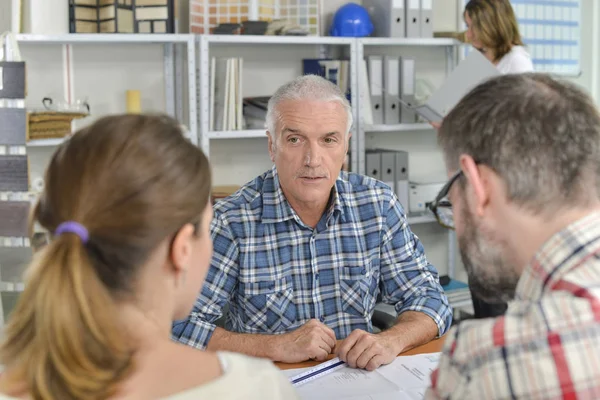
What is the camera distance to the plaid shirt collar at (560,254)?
3.04ft

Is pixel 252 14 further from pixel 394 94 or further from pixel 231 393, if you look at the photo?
pixel 231 393

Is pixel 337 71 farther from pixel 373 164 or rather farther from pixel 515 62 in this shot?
pixel 515 62

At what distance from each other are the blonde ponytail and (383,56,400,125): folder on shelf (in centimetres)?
302

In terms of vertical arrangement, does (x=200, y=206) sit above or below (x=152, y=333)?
above

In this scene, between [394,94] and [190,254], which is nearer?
[190,254]

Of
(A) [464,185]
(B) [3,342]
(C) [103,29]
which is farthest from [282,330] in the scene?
(C) [103,29]

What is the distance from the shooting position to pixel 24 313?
2.83ft

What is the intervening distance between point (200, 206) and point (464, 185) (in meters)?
0.41

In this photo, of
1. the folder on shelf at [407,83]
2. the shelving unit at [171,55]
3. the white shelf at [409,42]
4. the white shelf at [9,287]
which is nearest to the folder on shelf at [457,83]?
the folder on shelf at [407,83]

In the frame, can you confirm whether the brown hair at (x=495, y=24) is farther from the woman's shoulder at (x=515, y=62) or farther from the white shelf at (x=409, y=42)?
the white shelf at (x=409, y=42)

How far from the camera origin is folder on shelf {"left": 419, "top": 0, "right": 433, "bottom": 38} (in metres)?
3.80

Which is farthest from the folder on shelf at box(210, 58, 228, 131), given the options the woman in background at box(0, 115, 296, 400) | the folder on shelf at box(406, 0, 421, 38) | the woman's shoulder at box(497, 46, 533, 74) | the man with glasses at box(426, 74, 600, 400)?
the woman in background at box(0, 115, 296, 400)

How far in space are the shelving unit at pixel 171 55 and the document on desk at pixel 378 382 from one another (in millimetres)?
1374

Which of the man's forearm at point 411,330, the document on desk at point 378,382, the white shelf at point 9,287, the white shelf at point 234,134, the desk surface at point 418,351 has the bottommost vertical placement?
the white shelf at point 9,287
